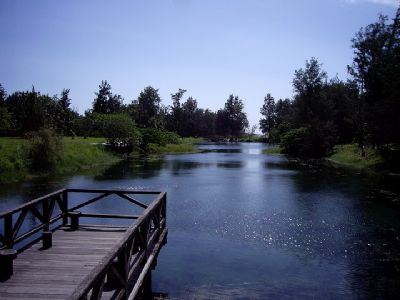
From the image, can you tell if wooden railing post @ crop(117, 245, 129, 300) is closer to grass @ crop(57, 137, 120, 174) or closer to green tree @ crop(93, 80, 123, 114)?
grass @ crop(57, 137, 120, 174)

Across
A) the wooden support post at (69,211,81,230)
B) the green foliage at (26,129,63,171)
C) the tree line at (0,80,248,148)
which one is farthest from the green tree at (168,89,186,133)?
the wooden support post at (69,211,81,230)

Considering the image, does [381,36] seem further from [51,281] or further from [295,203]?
[51,281]

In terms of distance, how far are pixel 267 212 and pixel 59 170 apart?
29.6 meters

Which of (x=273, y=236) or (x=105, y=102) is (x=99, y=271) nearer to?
(x=273, y=236)

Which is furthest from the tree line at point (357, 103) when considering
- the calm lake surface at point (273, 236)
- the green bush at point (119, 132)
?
the green bush at point (119, 132)

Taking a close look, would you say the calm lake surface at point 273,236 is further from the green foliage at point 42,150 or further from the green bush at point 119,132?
the green bush at point 119,132

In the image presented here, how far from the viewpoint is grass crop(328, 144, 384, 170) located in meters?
61.3

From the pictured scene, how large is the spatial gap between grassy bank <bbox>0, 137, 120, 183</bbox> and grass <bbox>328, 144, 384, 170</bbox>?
40.7m

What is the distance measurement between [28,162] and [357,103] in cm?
6056

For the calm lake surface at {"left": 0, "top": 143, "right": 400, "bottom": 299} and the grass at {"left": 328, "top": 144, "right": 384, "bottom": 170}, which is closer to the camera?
the calm lake surface at {"left": 0, "top": 143, "right": 400, "bottom": 299}

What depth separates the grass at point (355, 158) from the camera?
201 feet

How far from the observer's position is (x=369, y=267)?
57.4ft

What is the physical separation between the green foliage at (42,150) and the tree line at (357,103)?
42.4 meters

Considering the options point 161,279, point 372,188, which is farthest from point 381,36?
point 161,279
